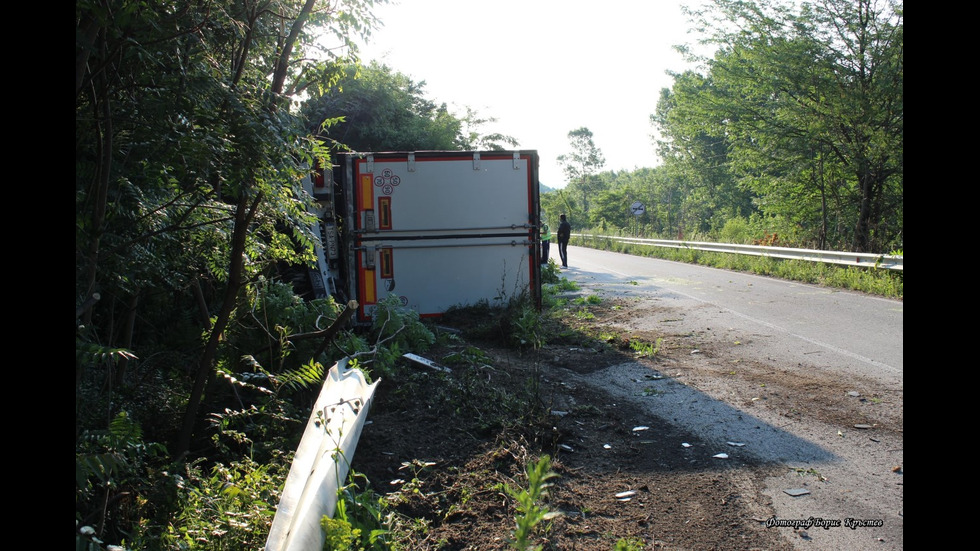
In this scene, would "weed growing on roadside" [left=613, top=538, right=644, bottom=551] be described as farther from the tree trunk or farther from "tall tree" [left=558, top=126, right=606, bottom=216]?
"tall tree" [left=558, top=126, right=606, bottom=216]

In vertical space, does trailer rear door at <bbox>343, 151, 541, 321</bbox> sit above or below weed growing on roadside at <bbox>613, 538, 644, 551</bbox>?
above

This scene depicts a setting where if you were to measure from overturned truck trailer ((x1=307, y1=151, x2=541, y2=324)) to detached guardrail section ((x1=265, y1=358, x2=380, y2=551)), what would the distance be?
5425 mm

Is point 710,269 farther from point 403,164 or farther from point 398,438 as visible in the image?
point 398,438

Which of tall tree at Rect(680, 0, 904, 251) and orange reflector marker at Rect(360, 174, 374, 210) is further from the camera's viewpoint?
tall tree at Rect(680, 0, 904, 251)

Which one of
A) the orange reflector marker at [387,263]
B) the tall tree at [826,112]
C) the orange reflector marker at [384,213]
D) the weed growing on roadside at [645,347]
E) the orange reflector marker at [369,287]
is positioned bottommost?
the weed growing on roadside at [645,347]

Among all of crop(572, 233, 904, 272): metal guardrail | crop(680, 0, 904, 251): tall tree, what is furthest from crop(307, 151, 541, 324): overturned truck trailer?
crop(680, 0, 904, 251): tall tree

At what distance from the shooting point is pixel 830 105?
20656 millimetres

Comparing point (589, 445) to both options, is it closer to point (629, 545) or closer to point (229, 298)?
point (629, 545)

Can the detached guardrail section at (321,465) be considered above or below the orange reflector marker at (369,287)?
below

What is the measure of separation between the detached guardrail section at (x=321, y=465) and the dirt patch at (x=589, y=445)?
0.39 meters

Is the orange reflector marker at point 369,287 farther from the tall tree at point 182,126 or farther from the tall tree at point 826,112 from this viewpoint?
the tall tree at point 826,112

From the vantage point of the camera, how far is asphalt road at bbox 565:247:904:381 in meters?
8.06

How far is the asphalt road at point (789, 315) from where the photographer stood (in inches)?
317

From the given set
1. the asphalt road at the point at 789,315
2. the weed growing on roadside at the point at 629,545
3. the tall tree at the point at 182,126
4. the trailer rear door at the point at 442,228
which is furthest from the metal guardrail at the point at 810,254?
the tall tree at the point at 182,126
